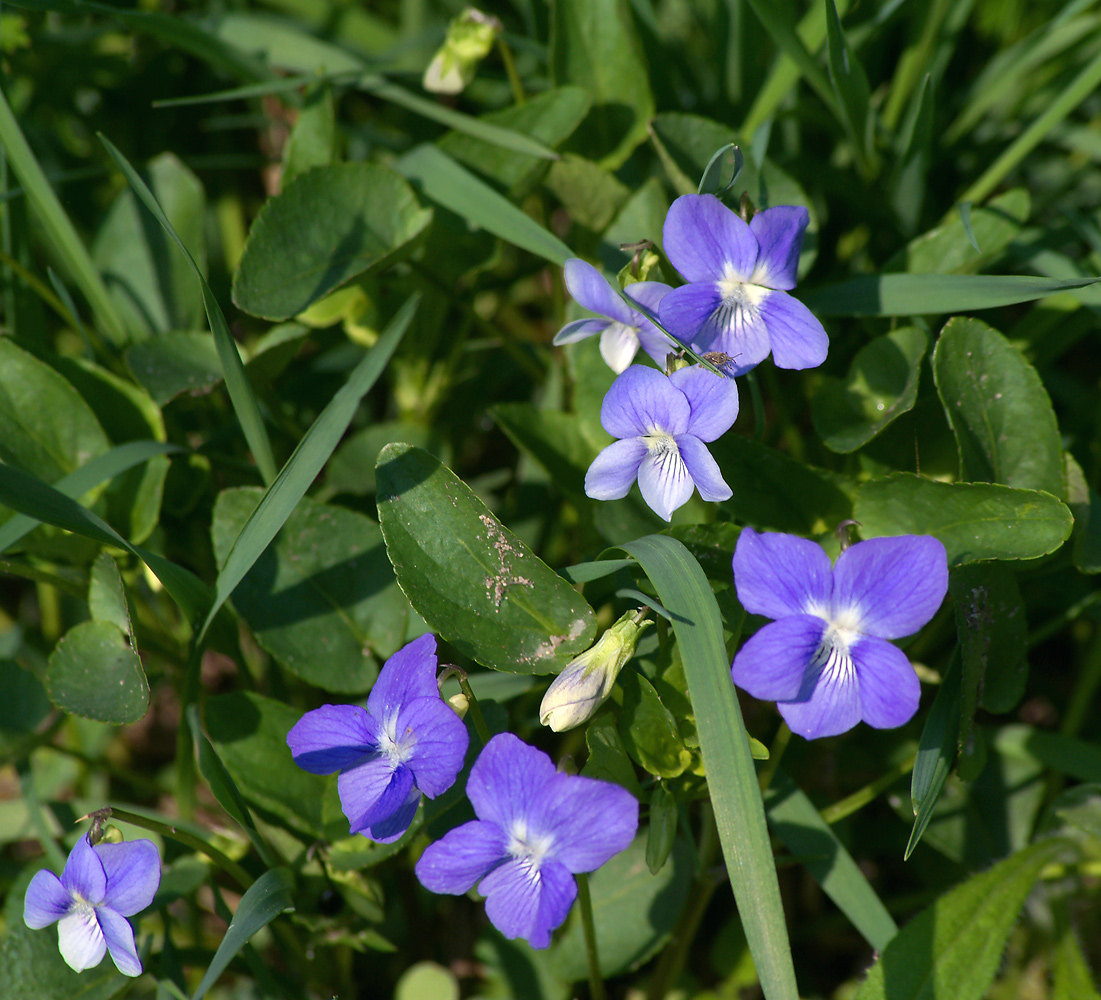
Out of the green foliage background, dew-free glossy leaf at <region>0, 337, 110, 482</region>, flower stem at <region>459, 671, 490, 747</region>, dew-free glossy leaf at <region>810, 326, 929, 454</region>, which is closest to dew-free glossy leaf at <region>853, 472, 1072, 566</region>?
the green foliage background

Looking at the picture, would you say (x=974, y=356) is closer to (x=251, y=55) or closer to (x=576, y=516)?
(x=576, y=516)

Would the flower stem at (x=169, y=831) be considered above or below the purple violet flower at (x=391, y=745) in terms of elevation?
below

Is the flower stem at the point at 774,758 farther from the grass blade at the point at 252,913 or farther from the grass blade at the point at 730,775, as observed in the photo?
the grass blade at the point at 252,913

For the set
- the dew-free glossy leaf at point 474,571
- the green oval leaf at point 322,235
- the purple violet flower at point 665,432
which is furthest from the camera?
the green oval leaf at point 322,235

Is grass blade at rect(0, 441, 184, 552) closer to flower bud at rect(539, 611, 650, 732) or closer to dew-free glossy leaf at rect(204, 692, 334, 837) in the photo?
dew-free glossy leaf at rect(204, 692, 334, 837)

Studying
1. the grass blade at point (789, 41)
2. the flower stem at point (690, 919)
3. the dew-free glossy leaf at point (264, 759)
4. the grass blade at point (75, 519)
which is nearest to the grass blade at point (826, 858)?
the flower stem at point (690, 919)

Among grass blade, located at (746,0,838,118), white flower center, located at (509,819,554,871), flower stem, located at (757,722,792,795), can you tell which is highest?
grass blade, located at (746,0,838,118)
